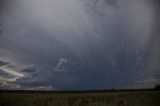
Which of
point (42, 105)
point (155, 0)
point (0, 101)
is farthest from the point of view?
point (155, 0)

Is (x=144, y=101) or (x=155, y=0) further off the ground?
(x=155, y=0)

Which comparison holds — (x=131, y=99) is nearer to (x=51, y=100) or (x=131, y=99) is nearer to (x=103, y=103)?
(x=103, y=103)

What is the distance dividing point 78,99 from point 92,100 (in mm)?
325

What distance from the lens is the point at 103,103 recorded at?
4.86m

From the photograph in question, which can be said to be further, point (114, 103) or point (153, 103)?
point (153, 103)

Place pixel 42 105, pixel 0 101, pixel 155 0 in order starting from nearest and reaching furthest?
pixel 42 105, pixel 0 101, pixel 155 0

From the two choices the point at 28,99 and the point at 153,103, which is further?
the point at 153,103

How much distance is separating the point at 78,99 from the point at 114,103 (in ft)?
2.73

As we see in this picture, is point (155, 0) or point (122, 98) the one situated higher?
point (155, 0)

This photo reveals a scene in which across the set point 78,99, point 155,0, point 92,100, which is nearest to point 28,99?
point 78,99

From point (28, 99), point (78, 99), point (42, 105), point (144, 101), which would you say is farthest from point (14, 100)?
point (144, 101)

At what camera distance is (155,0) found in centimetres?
600

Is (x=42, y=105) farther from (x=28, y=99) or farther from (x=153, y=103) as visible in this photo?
(x=153, y=103)

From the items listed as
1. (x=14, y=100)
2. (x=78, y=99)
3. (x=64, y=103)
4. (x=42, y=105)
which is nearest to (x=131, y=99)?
(x=78, y=99)
